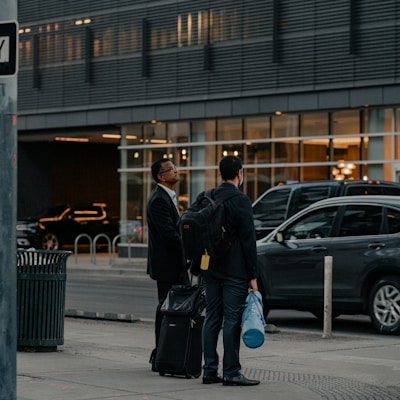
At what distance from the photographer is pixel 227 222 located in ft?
31.8

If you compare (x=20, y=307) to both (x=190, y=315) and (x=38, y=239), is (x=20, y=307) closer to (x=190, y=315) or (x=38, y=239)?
(x=190, y=315)

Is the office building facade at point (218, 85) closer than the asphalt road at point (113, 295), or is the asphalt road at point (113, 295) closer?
the asphalt road at point (113, 295)

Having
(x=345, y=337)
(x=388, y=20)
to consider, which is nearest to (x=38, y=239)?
(x=388, y=20)

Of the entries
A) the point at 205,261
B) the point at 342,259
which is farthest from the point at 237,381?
the point at 342,259

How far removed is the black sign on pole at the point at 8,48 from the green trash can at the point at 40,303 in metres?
5.16

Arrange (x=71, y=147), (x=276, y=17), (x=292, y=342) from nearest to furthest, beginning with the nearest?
(x=292, y=342) → (x=276, y=17) → (x=71, y=147)

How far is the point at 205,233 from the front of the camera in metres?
9.57

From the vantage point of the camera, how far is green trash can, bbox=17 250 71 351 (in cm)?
1200

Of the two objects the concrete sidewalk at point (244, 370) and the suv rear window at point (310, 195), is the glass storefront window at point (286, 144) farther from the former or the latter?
the concrete sidewalk at point (244, 370)

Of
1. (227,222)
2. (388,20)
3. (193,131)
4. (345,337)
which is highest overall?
(388,20)

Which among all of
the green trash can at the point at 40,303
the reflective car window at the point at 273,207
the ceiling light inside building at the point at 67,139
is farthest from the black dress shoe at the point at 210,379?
the ceiling light inside building at the point at 67,139

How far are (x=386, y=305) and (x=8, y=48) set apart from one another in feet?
27.8

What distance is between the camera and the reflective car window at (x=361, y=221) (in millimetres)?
15117

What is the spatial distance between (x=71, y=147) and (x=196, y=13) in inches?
506
